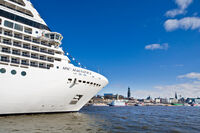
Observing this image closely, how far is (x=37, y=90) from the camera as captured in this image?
18688 mm

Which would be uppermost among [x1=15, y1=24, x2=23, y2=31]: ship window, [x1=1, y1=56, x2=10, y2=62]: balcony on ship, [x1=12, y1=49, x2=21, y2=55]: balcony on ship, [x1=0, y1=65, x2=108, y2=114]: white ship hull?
[x1=15, y1=24, x2=23, y2=31]: ship window

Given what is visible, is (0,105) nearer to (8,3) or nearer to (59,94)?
(59,94)

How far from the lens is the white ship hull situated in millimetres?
17219

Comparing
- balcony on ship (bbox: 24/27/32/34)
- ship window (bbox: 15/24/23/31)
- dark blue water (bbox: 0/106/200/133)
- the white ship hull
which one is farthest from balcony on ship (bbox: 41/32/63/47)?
dark blue water (bbox: 0/106/200/133)

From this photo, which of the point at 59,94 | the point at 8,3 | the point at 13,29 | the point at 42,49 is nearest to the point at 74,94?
the point at 59,94

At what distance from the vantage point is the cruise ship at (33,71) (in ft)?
58.1

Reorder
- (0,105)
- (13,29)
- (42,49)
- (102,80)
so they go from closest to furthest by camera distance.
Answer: (0,105), (13,29), (42,49), (102,80)

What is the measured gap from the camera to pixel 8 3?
2180 cm

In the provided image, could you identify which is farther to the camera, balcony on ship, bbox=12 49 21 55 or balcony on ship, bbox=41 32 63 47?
balcony on ship, bbox=41 32 63 47

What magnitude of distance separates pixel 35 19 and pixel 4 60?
27.8ft

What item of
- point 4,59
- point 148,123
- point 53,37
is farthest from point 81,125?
point 53,37

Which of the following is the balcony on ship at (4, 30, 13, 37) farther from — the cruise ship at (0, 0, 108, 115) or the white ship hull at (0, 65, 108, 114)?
the white ship hull at (0, 65, 108, 114)

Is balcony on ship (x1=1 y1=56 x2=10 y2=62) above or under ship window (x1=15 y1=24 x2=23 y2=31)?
under

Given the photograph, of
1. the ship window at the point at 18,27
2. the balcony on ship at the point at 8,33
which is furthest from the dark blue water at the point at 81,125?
the ship window at the point at 18,27
